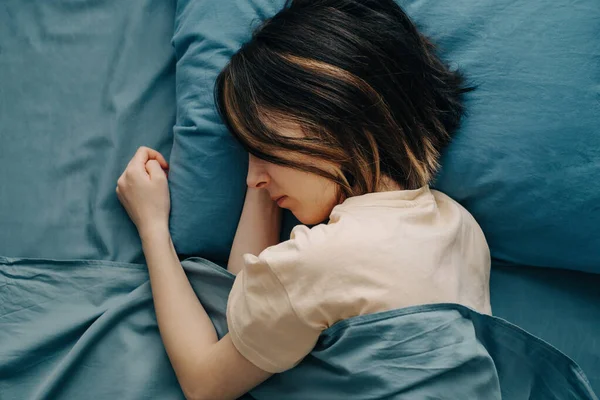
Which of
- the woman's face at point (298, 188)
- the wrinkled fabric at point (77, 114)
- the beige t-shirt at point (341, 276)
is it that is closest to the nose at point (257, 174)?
the woman's face at point (298, 188)

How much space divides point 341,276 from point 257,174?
0.72ft

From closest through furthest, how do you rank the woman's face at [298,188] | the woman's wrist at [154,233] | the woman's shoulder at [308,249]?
1. the woman's shoulder at [308,249]
2. the woman's face at [298,188]
3. the woman's wrist at [154,233]

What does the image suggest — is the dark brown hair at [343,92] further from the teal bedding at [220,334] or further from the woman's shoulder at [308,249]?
the teal bedding at [220,334]

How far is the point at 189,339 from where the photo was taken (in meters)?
0.90

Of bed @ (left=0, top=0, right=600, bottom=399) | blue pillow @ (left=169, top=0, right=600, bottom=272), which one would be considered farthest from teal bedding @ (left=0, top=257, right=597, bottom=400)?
blue pillow @ (left=169, top=0, right=600, bottom=272)

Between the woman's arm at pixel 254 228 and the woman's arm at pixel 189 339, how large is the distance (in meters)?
0.09

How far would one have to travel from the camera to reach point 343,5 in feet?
2.89

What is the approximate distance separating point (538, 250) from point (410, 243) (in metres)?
0.29

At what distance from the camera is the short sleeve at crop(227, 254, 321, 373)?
76cm

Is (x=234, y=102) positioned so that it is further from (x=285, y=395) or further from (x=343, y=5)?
(x=285, y=395)

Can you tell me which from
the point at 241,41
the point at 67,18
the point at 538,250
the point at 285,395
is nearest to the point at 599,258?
the point at 538,250

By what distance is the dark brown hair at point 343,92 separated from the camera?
822mm

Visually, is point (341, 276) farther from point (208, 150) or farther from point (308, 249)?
point (208, 150)

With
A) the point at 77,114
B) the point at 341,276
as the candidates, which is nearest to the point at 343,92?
the point at 341,276
